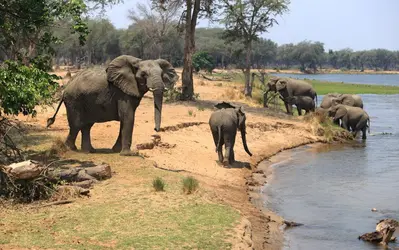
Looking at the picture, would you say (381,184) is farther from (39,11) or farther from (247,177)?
(39,11)

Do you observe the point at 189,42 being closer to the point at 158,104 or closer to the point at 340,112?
the point at 340,112

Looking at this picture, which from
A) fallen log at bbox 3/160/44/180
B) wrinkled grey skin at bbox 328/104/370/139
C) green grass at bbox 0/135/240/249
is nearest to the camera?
green grass at bbox 0/135/240/249

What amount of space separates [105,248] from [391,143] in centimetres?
2055

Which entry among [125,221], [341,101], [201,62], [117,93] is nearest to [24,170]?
[125,221]

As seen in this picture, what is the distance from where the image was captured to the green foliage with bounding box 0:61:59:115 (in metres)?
11.1

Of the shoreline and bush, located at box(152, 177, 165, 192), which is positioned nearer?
the shoreline

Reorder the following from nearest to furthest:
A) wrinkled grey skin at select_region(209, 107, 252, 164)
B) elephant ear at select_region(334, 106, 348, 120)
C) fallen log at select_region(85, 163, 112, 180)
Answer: fallen log at select_region(85, 163, 112, 180), wrinkled grey skin at select_region(209, 107, 252, 164), elephant ear at select_region(334, 106, 348, 120)

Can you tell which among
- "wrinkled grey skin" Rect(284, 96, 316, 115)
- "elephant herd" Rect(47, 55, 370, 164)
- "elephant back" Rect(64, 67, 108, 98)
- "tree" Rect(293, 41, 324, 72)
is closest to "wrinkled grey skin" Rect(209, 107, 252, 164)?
"elephant herd" Rect(47, 55, 370, 164)

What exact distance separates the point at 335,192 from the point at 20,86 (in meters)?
9.33

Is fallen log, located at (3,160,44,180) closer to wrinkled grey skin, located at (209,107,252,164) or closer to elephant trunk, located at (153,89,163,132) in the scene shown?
elephant trunk, located at (153,89,163,132)

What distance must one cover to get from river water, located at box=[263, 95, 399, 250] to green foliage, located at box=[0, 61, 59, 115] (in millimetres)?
5743

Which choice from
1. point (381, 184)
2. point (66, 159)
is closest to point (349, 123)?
point (381, 184)

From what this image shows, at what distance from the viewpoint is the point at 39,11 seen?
12844mm

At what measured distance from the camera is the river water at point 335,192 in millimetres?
12461
